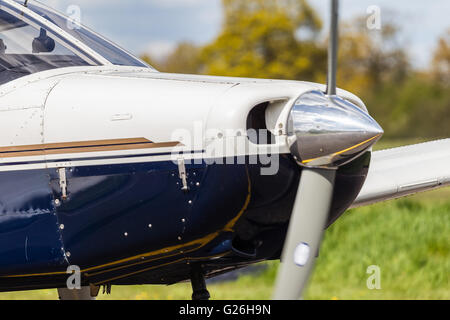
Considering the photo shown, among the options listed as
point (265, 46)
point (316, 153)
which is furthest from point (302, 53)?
point (316, 153)

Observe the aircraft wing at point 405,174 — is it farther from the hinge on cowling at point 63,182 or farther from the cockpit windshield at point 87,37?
the hinge on cowling at point 63,182

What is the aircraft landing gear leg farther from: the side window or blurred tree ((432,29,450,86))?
blurred tree ((432,29,450,86))

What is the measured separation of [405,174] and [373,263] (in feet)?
17.4

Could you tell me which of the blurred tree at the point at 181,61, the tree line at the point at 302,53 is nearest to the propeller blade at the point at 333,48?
the tree line at the point at 302,53

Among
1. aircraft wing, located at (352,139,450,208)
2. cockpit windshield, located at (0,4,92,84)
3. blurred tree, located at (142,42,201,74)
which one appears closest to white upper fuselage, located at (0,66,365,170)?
cockpit windshield, located at (0,4,92,84)

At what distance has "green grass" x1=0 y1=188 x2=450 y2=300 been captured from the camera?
10.1m

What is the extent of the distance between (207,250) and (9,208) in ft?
3.88

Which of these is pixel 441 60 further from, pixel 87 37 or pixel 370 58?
pixel 87 37

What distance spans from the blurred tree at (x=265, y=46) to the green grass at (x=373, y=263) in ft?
175

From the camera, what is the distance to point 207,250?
467 cm

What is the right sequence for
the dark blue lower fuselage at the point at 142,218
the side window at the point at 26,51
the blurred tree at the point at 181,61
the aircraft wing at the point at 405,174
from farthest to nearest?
1. the blurred tree at the point at 181,61
2. the aircraft wing at the point at 405,174
3. the side window at the point at 26,51
4. the dark blue lower fuselage at the point at 142,218

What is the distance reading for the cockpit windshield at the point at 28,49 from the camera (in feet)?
16.9

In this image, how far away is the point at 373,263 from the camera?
37.3 ft

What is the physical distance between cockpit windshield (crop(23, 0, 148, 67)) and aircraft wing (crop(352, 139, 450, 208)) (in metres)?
1.95
